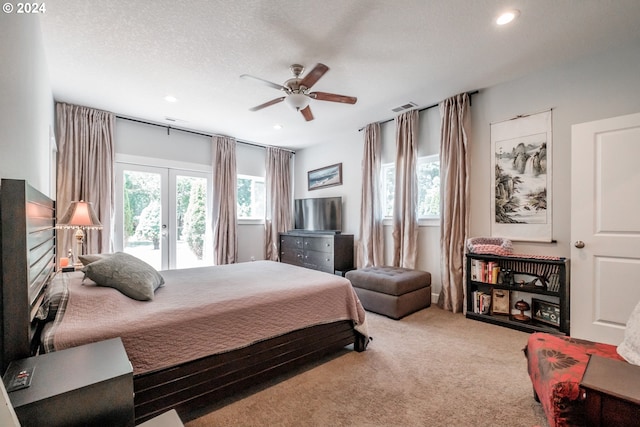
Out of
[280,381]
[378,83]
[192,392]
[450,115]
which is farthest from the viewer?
[450,115]

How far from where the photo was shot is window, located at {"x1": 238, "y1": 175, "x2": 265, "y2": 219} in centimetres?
580

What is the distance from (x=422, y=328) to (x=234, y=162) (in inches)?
170

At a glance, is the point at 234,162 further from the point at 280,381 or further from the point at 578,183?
the point at 578,183

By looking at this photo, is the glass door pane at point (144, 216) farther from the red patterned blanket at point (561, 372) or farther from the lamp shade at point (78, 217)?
the red patterned blanket at point (561, 372)

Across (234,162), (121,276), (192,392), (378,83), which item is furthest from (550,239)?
(234,162)

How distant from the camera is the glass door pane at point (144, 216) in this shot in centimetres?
444

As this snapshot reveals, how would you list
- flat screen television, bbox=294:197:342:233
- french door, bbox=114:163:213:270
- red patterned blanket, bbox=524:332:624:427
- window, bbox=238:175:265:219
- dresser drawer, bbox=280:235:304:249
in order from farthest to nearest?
window, bbox=238:175:265:219
dresser drawer, bbox=280:235:304:249
flat screen television, bbox=294:197:342:233
french door, bbox=114:163:213:270
red patterned blanket, bbox=524:332:624:427

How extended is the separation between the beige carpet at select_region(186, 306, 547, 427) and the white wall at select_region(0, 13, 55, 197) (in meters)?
1.76

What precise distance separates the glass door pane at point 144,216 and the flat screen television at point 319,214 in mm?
2519

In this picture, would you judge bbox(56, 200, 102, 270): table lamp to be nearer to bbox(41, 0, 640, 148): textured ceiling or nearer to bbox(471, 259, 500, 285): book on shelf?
bbox(41, 0, 640, 148): textured ceiling

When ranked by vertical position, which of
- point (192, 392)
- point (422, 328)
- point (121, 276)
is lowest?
point (422, 328)

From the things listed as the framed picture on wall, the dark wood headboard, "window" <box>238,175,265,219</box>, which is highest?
the framed picture on wall

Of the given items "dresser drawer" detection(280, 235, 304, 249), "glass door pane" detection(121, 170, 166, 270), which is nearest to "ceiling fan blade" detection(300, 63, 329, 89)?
"dresser drawer" detection(280, 235, 304, 249)

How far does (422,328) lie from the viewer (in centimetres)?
298
